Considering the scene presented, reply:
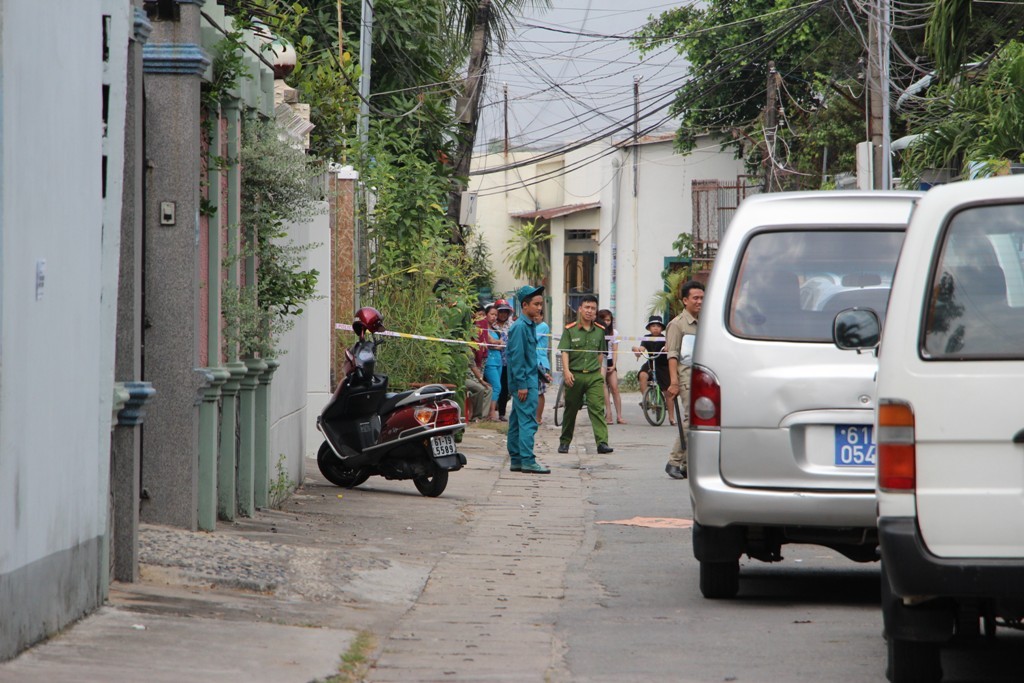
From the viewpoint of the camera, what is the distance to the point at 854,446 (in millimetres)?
7332

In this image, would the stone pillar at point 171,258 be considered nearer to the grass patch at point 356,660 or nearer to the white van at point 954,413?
the grass patch at point 356,660

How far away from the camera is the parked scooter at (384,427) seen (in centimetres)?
1269

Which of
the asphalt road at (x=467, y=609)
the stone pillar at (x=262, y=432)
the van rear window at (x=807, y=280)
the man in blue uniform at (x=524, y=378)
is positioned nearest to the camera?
the asphalt road at (x=467, y=609)

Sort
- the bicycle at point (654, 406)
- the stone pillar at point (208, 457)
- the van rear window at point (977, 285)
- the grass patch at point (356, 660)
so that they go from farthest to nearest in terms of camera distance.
→ the bicycle at point (654, 406)
the stone pillar at point (208, 457)
the grass patch at point (356, 660)
the van rear window at point (977, 285)

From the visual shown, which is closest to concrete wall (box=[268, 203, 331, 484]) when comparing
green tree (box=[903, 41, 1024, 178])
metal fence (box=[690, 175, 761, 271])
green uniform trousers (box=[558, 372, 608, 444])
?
green uniform trousers (box=[558, 372, 608, 444])

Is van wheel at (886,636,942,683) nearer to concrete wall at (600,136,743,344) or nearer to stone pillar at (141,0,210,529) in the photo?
stone pillar at (141,0,210,529)

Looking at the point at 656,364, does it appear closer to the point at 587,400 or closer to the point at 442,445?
the point at 587,400

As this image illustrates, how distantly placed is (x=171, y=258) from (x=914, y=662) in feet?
16.5

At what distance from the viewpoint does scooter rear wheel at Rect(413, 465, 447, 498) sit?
1295 centimetres

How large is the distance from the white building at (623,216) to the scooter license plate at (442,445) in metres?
29.3

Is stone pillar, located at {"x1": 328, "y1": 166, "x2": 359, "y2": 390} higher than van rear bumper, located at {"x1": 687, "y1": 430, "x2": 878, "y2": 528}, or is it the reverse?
stone pillar, located at {"x1": 328, "y1": 166, "x2": 359, "y2": 390}

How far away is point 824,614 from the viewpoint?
297 inches

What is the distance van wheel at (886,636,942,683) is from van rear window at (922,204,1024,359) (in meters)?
1.11

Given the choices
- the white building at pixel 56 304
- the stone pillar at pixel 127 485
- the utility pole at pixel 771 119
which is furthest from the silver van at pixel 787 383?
the utility pole at pixel 771 119
